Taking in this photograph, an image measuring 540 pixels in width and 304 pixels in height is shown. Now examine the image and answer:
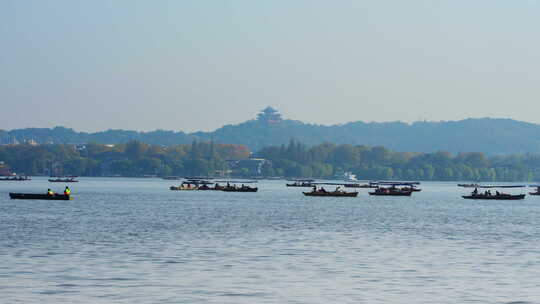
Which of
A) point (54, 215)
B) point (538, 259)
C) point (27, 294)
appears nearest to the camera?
point (27, 294)

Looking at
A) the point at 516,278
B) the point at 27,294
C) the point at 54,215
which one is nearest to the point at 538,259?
the point at 516,278

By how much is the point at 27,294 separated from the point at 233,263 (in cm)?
1510

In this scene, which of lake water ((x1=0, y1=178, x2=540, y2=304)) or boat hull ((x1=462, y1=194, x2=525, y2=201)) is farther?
boat hull ((x1=462, y1=194, x2=525, y2=201))

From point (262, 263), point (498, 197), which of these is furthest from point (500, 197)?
point (262, 263)

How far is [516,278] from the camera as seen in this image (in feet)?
158

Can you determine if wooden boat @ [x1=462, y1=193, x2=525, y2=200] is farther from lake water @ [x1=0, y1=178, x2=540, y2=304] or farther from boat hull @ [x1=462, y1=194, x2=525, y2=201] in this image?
lake water @ [x1=0, y1=178, x2=540, y2=304]

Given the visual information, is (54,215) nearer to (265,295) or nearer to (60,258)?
(60,258)

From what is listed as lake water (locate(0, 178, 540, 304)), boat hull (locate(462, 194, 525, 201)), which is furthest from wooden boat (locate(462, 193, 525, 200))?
lake water (locate(0, 178, 540, 304))

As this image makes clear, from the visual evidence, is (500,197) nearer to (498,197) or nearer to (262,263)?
(498,197)

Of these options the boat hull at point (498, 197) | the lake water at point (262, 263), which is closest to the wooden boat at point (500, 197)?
the boat hull at point (498, 197)

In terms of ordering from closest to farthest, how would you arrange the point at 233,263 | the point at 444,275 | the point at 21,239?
the point at 444,275 → the point at 233,263 → the point at 21,239

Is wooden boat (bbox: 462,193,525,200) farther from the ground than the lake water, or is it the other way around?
wooden boat (bbox: 462,193,525,200)

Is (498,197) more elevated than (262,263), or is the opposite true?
(498,197)

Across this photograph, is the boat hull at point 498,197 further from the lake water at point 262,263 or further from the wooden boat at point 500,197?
the lake water at point 262,263
